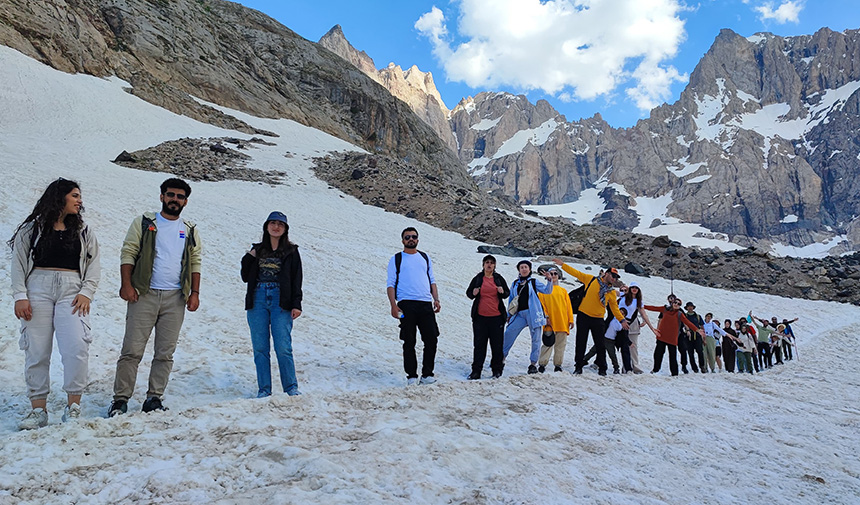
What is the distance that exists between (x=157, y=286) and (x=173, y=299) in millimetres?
183

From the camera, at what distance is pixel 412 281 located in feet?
20.7

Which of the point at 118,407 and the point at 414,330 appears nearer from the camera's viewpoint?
the point at 118,407

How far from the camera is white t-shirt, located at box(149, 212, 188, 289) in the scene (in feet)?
14.8

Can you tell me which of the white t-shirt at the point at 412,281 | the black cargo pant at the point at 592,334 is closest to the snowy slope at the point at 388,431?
the black cargo pant at the point at 592,334

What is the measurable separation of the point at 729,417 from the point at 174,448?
505 cm

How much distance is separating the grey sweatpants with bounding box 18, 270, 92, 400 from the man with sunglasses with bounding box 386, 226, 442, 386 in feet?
10.6

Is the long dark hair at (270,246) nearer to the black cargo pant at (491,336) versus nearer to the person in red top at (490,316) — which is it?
the person in red top at (490,316)

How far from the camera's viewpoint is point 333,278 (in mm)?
13125

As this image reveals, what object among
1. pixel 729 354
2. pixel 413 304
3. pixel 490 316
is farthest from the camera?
pixel 729 354

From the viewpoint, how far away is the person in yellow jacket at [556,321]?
26.3ft

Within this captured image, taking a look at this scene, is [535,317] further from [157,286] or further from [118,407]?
[118,407]

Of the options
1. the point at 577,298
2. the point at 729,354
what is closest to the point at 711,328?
the point at 729,354

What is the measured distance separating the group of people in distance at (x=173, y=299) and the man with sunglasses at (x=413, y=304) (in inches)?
0.5

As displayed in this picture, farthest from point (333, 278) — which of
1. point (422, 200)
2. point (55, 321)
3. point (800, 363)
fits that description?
point (422, 200)
